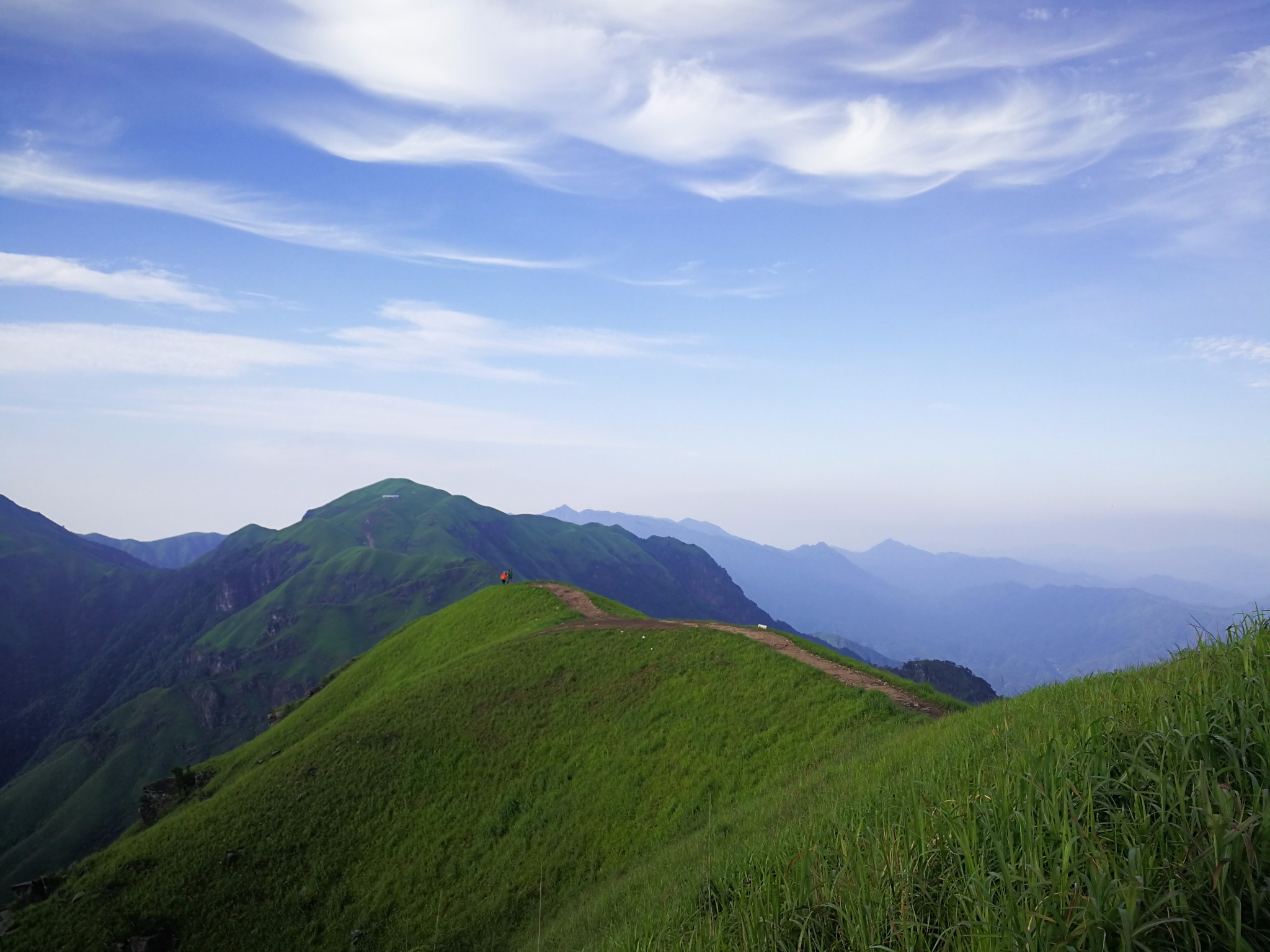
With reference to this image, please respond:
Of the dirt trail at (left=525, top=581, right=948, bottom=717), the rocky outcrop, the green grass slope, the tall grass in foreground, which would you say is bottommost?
the rocky outcrop

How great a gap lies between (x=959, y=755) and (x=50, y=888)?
40910 millimetres

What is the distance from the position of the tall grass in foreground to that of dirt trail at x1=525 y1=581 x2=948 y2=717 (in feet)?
67.0

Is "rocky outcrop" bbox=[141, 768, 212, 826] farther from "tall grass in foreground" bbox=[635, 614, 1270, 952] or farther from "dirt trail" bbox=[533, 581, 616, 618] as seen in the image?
"tall grass in foreground" bbox=[635, 614, 1270, 952]

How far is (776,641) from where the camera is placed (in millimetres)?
38906

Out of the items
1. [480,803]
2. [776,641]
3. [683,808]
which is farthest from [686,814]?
[776,641]

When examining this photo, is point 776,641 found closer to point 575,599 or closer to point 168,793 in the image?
point 575,599

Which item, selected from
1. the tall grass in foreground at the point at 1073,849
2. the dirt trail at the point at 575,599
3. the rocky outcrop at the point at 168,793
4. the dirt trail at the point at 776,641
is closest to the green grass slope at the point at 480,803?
the dirt trail at the point at 776,641

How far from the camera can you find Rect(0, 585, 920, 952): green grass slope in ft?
80.5

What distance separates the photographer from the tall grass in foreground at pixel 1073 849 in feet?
14.3

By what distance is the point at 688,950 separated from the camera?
273 inches

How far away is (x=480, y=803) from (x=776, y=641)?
18.3 metres

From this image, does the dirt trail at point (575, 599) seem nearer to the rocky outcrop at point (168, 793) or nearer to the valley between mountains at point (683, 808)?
the valley between mountains at point (683, 808)

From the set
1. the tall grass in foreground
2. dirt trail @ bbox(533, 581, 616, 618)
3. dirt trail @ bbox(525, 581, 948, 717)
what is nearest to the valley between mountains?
the tall grass in foreground

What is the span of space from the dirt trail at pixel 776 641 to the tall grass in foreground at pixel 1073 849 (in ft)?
67.0
